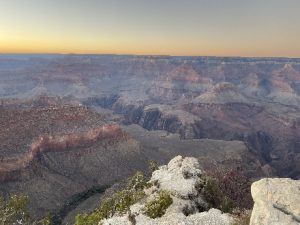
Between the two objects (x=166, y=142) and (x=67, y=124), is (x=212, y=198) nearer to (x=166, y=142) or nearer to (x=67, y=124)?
(x=67, y=124)

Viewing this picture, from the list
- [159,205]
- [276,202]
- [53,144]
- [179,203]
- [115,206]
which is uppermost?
[276,202]

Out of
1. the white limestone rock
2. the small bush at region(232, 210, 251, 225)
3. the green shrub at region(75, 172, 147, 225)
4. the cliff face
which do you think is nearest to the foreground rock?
the white limestone rock

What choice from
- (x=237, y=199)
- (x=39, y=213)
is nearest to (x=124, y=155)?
(x=39, y=213)

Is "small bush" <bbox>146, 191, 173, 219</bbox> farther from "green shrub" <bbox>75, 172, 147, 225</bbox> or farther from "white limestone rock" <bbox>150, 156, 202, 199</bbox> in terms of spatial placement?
"white limestone rock" <bbox>150, 156, 202, 199</bbox>

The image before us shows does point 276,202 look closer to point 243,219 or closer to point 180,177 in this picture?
point 243,219

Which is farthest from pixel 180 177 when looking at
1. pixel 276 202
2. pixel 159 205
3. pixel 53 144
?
pixel 53 144

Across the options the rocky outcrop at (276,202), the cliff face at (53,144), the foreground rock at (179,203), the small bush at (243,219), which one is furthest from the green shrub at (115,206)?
the cliff face at (53,144)

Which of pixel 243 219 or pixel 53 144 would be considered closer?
pixel 243 219
